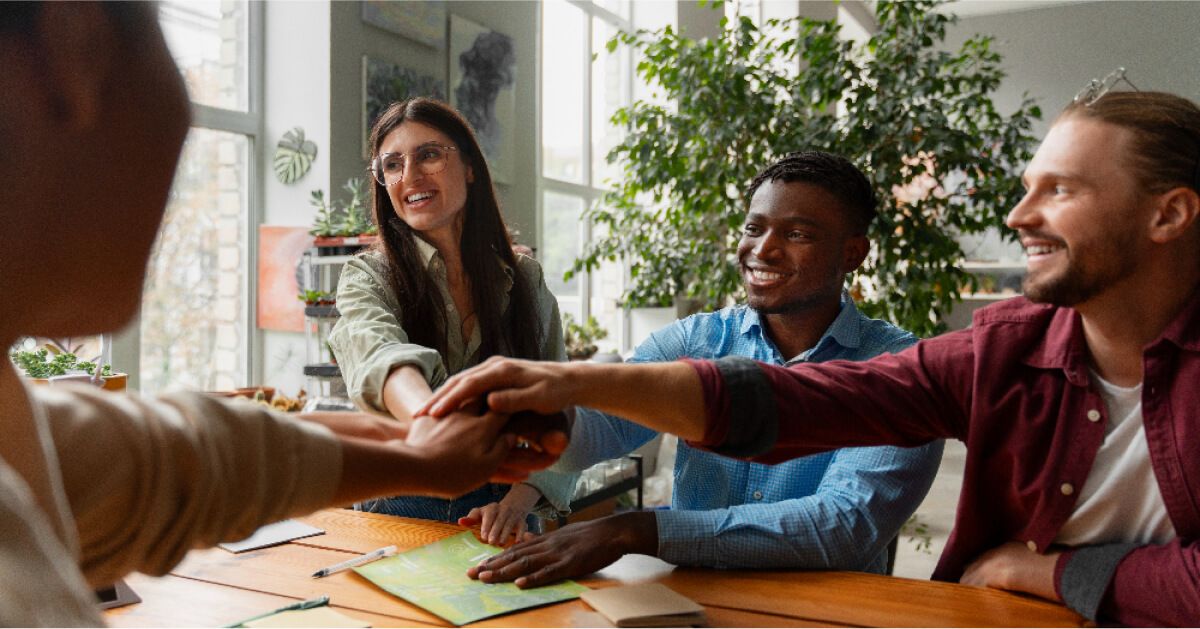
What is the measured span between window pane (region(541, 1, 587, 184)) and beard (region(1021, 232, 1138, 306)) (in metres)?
5.21

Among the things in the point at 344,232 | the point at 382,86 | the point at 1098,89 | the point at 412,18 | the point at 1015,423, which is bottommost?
the point at 1015,423

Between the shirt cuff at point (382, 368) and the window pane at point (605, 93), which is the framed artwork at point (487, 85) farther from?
the shirt cuff at point (382, 368)

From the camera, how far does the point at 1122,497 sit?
1.41m

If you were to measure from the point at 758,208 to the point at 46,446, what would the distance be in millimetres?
1717

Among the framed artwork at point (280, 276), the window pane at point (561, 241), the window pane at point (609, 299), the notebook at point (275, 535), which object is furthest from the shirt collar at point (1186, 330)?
the window pane at point (609, 299)

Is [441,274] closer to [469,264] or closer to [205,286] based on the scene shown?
[469,264]

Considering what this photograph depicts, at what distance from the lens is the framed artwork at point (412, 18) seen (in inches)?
178

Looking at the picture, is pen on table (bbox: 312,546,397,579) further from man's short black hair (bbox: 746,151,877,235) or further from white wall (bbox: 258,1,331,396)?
white wall (bbox: 258,1,331,396)

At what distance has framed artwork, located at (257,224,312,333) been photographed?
4082 millimetres

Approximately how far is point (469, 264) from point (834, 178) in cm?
89

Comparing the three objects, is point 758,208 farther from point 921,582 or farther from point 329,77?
point 329,77

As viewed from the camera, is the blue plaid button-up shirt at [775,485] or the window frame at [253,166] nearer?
the blue plaid button-up shirt at [775,485]

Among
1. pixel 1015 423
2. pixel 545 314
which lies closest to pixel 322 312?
pixel 545 314

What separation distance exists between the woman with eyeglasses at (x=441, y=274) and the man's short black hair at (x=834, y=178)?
2.11 feet
